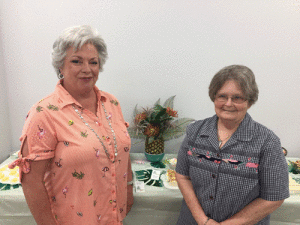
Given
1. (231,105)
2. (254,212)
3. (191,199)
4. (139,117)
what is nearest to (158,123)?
(139,117)

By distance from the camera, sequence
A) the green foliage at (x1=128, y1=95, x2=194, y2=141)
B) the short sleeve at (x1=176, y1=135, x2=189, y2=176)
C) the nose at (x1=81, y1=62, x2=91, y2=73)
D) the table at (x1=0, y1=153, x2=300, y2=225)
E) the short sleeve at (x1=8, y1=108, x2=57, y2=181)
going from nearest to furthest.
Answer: the short sleeve at (x1=8, y1=108, x2=57, y2=181) < the nose at (x1=81, y1=62, x2=91, y2=73) < the short sleeve at (x1=176, y1=135, x2=189, y2=176) < the table at (x1=0, y1=153, x2=300, y2=225) < the green foliage at (x1=128, y1=95, x2=194, y2=141)

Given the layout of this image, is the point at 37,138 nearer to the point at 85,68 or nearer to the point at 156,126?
the point at 85,68

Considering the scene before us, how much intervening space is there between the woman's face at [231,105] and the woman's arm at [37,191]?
0.90 m

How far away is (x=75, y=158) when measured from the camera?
38.9 inches

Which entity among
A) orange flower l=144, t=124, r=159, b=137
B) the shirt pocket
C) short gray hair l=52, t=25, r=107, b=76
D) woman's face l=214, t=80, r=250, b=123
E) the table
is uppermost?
short gray hair l=52, t=25, r=107, b=76

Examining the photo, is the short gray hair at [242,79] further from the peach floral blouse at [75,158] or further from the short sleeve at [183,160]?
the peach floral blouse at [75,158]

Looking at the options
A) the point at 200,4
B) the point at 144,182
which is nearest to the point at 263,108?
the point at 200,4

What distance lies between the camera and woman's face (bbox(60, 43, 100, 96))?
1006mm

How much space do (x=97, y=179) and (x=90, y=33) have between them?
0.76 meters

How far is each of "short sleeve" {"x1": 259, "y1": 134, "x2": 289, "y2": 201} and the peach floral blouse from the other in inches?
29.1

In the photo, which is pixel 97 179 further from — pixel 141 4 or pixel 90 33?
pixel 141 4

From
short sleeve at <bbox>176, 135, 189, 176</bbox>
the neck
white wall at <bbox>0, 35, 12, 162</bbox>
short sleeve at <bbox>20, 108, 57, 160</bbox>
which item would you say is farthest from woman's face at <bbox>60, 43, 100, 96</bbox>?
white wall at <bbox>0, 35, 12, 162</bbox>

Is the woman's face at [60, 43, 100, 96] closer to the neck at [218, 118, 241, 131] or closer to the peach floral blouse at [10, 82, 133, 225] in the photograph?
the peach floral blouse at [10, 82, 133, 225]

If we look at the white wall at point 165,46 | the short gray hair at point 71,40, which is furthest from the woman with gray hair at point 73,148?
the white wall at point 165,46
